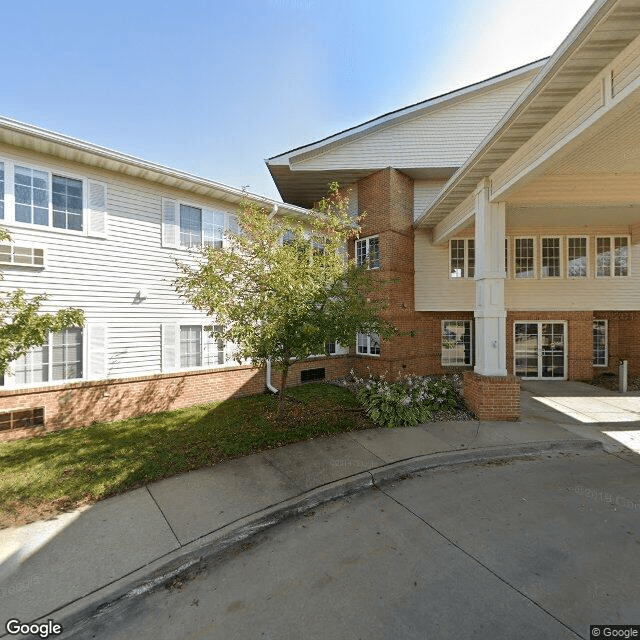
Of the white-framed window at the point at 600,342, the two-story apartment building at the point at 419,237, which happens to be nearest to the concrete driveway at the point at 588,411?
the two-story apartment building at the point at 419,237

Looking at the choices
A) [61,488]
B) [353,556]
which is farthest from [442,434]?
[61,488]

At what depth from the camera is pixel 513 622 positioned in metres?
2.77

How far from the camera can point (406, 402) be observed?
8133mm

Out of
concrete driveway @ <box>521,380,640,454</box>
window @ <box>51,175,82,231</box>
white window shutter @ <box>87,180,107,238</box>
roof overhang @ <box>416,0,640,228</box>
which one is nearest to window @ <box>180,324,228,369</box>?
white window shutter @ <box>87,180,107,238</box>

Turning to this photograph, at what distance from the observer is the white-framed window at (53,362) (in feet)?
23.3

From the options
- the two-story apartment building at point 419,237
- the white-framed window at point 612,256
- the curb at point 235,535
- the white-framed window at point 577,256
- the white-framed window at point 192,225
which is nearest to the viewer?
the curb at point 235,535

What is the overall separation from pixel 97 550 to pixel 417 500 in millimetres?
4105

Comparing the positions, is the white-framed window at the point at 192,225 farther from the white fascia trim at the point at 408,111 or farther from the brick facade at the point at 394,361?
the white fascia trim at the point at 408,111

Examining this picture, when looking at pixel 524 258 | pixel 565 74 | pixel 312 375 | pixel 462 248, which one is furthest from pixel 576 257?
pixel 312 375

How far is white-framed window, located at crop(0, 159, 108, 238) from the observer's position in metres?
7.02

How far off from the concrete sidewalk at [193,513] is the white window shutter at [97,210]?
254 inches

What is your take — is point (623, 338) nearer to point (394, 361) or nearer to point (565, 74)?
Result: point (394, 361)

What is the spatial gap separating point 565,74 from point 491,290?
436cm

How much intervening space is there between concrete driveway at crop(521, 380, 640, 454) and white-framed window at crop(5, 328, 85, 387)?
1103cm
